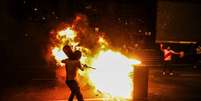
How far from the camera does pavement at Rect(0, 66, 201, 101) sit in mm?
12445

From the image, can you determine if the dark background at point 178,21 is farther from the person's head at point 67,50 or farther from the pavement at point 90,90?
the person's head at point 67,50

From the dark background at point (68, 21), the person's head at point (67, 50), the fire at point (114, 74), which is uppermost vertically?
the dark background at point (68, 21)

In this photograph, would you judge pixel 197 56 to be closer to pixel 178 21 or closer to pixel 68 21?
pixel 178 21

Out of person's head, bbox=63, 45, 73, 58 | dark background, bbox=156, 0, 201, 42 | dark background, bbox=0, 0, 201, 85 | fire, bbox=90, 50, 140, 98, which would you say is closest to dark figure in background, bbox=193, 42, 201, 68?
dark background, bbox=156, 0, 201, 42

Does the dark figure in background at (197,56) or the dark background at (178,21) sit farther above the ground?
the dark background at (178,21)

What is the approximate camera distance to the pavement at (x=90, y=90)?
1245 cm

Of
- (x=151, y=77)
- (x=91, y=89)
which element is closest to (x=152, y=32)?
(x=151, y=77)

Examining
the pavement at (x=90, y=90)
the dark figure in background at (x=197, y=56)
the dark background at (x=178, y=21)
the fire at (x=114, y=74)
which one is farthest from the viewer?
the dark background at (x=178, y=21)

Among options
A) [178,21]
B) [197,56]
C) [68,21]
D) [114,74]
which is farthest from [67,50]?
A: [178,21]

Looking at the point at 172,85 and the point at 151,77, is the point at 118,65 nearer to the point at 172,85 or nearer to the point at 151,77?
the point at 172,85

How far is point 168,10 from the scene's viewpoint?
2583cm

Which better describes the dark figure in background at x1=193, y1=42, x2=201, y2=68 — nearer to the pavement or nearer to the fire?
the pavement

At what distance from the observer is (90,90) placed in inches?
540

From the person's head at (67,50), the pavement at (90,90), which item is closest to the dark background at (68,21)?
the pavement at (90,90)
